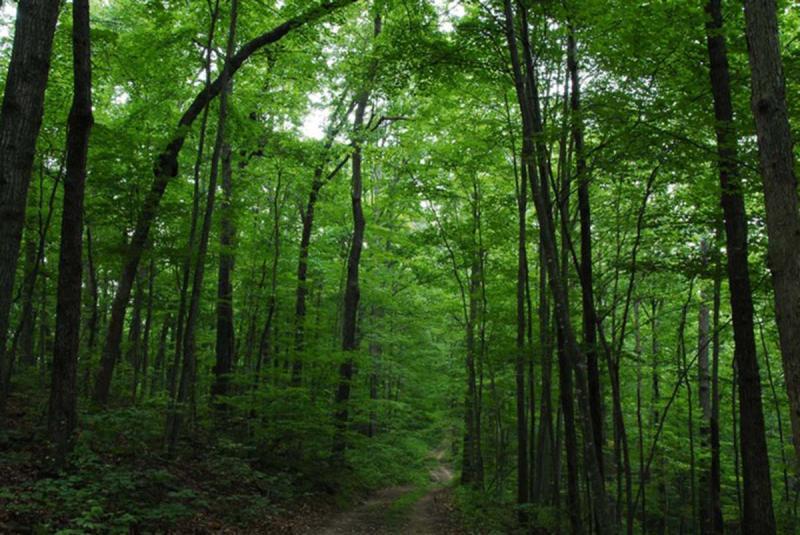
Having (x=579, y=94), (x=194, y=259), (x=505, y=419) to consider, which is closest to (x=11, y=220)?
(x=194, y=259)

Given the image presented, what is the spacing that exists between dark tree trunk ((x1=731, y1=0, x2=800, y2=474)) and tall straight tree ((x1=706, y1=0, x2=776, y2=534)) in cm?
247

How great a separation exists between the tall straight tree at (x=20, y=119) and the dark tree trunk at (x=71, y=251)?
2.09 ft

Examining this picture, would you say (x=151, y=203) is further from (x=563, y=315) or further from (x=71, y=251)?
(x=563, y=315)

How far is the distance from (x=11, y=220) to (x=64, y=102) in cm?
705

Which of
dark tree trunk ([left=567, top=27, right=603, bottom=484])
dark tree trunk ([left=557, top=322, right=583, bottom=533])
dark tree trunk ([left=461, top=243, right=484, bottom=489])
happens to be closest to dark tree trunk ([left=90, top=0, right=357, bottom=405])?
dark tree trunk ([left=567, top=27, right=603, bottom=484])

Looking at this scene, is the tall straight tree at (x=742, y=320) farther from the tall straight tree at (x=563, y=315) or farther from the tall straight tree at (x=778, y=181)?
the tall straight tree at (x=778, y=181)

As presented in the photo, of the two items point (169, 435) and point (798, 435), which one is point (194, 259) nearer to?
point (169, 435)

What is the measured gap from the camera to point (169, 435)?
9.46 metres

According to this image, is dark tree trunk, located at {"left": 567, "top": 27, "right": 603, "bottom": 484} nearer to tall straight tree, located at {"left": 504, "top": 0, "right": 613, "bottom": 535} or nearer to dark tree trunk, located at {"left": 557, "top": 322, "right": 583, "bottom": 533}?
dark tree trunk, located at {"left": 557, "top": 322, "right": 583, "bottom": 533}

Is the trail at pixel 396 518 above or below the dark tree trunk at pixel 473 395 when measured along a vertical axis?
below

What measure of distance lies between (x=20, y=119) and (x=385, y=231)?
11569 millimetres

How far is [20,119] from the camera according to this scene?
5.56m

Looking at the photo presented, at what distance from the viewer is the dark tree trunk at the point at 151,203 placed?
953 centimetres

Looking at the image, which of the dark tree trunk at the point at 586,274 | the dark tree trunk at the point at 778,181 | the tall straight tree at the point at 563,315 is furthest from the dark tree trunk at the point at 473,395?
the dark tree trunk at the point at 778,181
